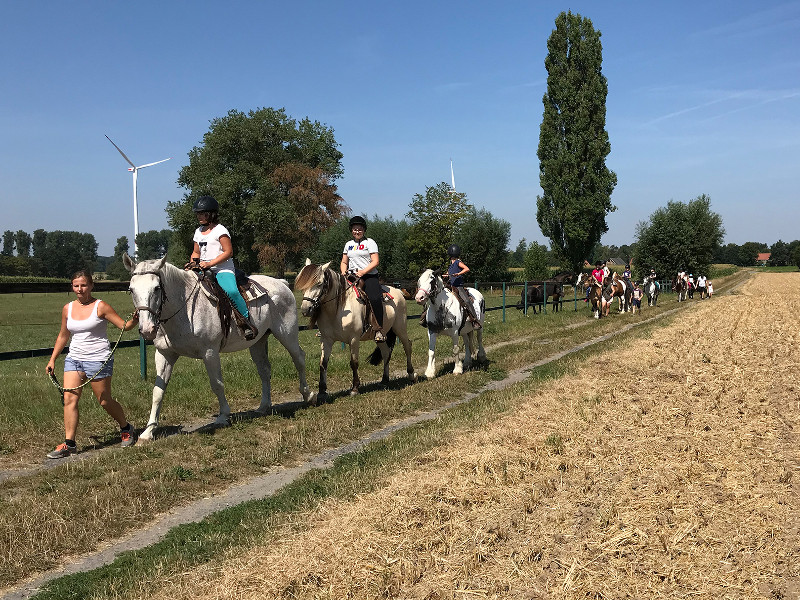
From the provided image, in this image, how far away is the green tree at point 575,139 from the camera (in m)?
47.1

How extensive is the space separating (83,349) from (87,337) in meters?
0.14

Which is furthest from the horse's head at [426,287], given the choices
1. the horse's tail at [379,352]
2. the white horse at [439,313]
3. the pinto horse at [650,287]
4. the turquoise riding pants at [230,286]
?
the pinto horse at [650,287]

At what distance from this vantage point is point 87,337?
6852 millimetres

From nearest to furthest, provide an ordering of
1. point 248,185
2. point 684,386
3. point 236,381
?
point 684,386
point 236,381
point 248,185

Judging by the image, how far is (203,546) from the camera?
14.0ft

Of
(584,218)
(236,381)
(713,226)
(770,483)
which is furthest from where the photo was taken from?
(713,226)

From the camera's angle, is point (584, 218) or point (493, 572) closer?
point (493, 572)

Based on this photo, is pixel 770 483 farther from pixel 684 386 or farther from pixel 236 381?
pixel 236 381

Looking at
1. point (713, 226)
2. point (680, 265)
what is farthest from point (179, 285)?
point (713, 226)

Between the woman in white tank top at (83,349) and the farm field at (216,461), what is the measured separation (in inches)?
21.6

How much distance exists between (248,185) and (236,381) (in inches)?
1808

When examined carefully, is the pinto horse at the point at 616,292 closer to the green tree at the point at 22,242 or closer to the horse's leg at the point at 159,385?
the horse's leg at the point at 159,385

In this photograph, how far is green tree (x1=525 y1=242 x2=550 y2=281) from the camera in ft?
229

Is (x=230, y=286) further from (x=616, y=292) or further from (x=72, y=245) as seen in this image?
(x=72, y=245)
